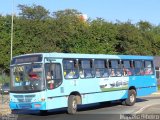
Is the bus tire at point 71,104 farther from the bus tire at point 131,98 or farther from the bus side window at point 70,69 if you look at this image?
the bus tire at point 131,98

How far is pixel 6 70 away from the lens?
51875 mm

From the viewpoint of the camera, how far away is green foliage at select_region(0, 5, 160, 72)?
5278 centimetres

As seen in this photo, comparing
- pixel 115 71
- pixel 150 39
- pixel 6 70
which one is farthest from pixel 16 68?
pixel 150 39

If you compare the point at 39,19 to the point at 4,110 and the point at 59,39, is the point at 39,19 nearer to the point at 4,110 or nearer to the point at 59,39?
the point at 59,39

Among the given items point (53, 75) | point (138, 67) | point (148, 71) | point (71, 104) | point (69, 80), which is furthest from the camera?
point (148, 71)

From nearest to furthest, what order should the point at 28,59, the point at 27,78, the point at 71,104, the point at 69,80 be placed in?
the point at 27,78 → the point at 28,59 → the point at 71,104 → the point at 69,80

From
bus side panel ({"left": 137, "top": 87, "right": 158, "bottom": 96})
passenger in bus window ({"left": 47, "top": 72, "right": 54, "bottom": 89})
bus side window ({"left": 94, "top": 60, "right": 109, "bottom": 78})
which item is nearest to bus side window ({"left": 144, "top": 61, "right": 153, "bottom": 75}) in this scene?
bus side panel ({"left": 137, "top": 87, "right": 158, "bottom": 96})

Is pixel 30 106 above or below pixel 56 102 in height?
below

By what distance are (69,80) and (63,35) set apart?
34.0m

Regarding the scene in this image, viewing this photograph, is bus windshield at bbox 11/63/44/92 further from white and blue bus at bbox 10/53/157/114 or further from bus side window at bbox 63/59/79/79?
bus side window at bbox 63/59/79/79

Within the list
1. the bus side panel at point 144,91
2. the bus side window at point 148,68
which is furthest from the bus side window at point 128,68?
the bus side window at point 148,68

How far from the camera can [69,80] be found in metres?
20.8

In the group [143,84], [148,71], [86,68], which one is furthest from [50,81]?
[148,71]

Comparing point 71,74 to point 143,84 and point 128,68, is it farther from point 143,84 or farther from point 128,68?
point 143,84
